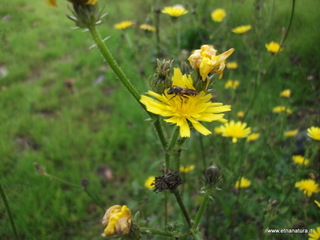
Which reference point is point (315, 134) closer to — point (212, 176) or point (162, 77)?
point (212, 176)

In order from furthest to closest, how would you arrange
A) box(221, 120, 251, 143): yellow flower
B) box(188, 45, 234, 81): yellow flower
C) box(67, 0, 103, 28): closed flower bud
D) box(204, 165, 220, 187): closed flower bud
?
box(221, 120, 251, 143): yellow flower, box(204, 165, 220, 187): closed flower bud, box(188, 45, 234, 81): yellow flower, box(67, 0, 103, 28): closed flower bud

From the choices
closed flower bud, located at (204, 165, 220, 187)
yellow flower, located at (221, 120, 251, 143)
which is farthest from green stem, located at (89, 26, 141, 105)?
yellow flower, located at (221, 120, 251, 143)

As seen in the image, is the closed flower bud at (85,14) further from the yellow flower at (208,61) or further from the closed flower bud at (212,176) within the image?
the closed flower bud at (212,176)

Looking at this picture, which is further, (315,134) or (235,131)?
(235,131)

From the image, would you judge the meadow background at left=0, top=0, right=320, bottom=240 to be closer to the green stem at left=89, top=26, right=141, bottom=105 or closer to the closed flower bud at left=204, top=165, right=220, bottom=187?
the closed flower bud at left=204, top=165, right=220, bottom=187

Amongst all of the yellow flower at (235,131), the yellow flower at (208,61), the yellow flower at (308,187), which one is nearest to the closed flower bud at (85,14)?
the yellow flower at (208,61)

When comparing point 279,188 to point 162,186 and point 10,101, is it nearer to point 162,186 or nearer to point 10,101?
point 162,186

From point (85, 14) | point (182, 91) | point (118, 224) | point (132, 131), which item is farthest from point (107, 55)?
point (132, 131)
